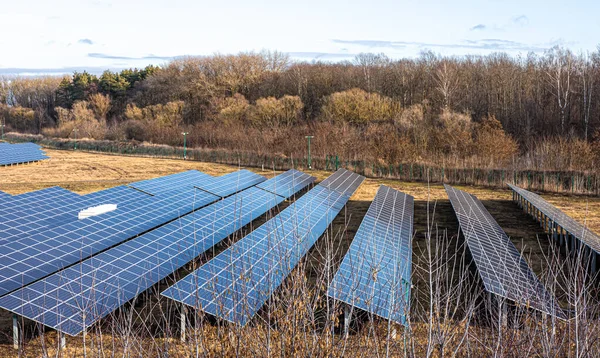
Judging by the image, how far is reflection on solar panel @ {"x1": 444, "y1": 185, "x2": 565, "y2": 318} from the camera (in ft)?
31.6

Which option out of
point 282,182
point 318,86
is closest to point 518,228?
point 282,182

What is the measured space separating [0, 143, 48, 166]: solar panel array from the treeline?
13.1 meters

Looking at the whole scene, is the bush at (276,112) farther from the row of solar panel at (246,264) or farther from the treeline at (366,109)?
the row of solar panel at (246,264)

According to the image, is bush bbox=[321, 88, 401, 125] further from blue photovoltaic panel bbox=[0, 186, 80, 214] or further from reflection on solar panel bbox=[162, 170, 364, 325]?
blue photovoltaic panel bbox=[0, 186, 80, 214]

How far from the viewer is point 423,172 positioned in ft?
110

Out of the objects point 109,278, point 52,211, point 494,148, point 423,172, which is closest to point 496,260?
point 109,278

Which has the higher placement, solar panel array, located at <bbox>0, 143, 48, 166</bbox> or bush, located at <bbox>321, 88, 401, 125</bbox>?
bush, located at <bbox>321, 88, 401, 125</bbox>

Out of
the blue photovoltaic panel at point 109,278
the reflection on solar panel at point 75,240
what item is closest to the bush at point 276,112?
the reflection on solar panel at point 75,240

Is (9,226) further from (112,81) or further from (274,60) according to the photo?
(112,81)

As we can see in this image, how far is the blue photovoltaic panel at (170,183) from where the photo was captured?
2062 cm

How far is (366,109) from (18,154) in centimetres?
2888

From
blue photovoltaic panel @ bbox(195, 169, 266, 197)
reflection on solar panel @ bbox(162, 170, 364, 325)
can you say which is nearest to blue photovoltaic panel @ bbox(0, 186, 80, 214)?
blue photovoltaic panel @ bbox(195, 169, 266, 197)

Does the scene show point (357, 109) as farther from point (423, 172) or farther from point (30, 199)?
point (30, 199)

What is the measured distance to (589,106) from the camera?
137 ft
